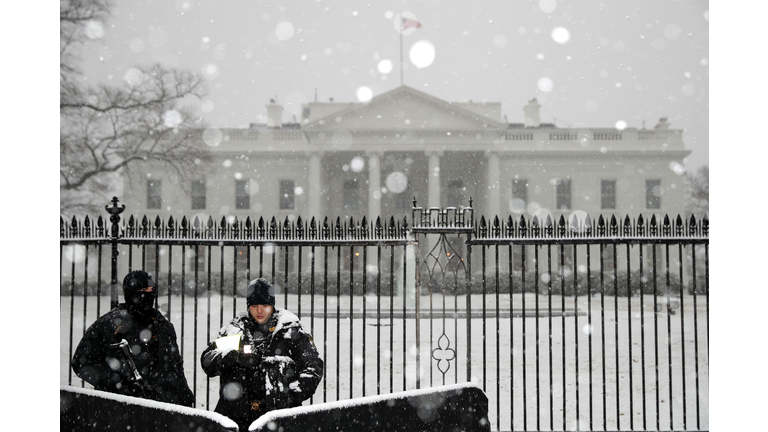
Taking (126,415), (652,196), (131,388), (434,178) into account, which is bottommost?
(131,388)

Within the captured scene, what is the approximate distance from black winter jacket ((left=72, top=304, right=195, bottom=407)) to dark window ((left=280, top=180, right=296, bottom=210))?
85.5 ft

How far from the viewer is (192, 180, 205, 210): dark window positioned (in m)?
29.9

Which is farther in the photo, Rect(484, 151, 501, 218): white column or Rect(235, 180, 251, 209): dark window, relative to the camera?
Rect(235, 180, 251, 209): dark window

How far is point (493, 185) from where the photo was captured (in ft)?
91.4

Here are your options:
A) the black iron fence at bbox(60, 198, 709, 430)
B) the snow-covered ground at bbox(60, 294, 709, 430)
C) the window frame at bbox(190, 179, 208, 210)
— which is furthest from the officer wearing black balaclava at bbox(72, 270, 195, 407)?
the window frame at bbox(190, 179, 208, 210)

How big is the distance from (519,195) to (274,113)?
15735 millimetres

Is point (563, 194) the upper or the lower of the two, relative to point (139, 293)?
upper

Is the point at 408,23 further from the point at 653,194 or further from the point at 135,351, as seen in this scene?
the point at 135,351

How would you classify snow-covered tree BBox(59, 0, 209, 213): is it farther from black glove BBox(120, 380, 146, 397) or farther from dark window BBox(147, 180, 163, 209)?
black glove BBox(120, 380, 146, 397)

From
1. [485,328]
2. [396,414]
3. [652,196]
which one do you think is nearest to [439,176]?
[652,196]

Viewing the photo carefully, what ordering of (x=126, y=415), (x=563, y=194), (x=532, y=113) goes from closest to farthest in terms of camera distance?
(x=126, y=415) < (x=563, y=194) < (x=532, y=113)

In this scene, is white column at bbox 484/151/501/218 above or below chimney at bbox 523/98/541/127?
below

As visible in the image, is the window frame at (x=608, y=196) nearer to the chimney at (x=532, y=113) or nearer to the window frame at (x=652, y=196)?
the window frame at (x=652, y=196)

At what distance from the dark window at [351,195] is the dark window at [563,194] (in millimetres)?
10678
